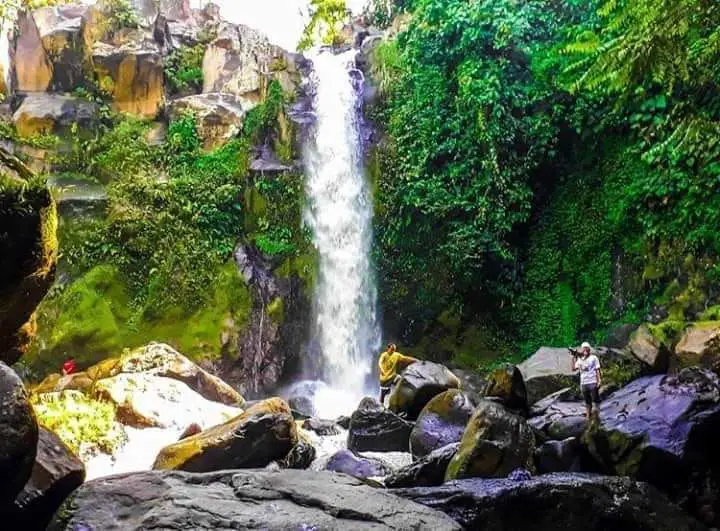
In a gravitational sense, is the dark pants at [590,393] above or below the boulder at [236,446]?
above

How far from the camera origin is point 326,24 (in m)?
23.4

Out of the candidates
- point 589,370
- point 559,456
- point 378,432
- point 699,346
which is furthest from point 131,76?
point 699,346

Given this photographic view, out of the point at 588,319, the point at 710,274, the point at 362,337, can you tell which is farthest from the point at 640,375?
the point at 362,337

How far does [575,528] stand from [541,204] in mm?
11730

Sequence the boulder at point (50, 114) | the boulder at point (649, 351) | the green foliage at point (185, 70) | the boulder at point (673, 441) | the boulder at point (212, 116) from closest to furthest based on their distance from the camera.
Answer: the boulder at point (673, 441), the boulder at point (649, 351), the boulder at point (50, 114), the boulder at point (212, 116), the green foliage at point (185, 70)

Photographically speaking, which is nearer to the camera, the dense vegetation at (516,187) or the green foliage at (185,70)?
the dense vegetation at (516,187)

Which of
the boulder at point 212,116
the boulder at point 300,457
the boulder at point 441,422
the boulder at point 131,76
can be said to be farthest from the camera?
the boulder at point 131,76

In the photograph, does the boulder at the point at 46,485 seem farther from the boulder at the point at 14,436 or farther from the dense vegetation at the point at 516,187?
the dense vegetation at the point at 516,187

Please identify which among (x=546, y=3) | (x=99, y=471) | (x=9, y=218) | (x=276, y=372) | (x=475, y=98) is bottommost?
(x=276, y=372)

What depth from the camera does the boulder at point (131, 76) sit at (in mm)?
17984

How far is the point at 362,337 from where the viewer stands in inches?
633

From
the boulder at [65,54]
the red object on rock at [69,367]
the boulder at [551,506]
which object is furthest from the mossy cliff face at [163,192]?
the boulder at [551,506]

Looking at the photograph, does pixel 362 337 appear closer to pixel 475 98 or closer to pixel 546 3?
pixel 475 98

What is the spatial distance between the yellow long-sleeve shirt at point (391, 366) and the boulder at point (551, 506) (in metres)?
6.44
